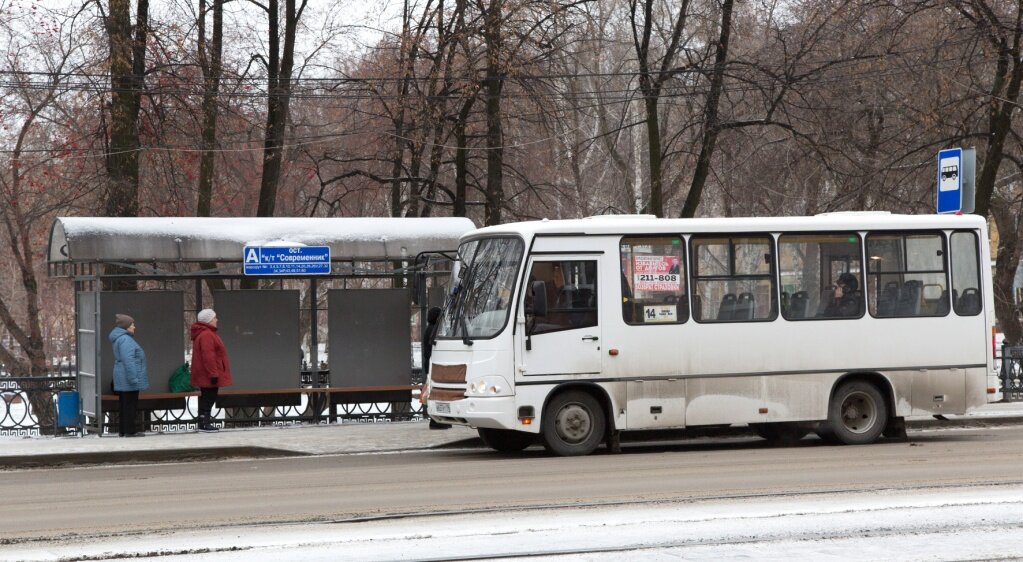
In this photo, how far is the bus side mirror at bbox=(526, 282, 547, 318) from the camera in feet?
46.2

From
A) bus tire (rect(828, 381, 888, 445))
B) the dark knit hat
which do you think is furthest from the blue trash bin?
bus tire (rect(828, 381, 888, 445))

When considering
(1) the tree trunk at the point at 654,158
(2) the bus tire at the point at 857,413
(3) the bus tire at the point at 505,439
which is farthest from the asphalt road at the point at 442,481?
(1) the tree trunk at the point at 654,158

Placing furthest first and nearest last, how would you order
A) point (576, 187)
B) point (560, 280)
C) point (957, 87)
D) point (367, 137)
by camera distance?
point (576, 187), point (367, 137), point (957, 87), point (560, 280)

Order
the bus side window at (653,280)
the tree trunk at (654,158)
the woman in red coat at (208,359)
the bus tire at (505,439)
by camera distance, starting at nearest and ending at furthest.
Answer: the bus side window at (653,280)
the bus tire at (505,439)
the woman in red coat at (208,359)
the tree trunk at (654,158)

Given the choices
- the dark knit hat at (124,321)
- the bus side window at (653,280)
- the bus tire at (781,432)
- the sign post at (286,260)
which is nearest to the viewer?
the bus side window at (653,280)

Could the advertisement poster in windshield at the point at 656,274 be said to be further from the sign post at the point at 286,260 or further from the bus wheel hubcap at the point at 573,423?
the sign post at the point at 286,260

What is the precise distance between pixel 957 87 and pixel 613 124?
21.0m

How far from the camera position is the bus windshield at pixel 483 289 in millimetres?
14477

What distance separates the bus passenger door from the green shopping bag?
6.64 metres

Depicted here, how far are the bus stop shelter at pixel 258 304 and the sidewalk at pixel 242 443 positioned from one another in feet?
2.48

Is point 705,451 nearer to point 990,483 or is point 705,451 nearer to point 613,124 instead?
point 990,483

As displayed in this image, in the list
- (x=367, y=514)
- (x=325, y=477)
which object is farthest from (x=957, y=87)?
(x=367, y=514)

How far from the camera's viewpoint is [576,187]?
35.8 metres

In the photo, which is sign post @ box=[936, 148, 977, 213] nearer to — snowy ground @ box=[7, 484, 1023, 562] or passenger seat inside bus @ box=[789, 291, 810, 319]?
passenger seat inside bus @ box=[789, 291, 810, 319]
